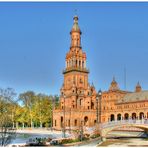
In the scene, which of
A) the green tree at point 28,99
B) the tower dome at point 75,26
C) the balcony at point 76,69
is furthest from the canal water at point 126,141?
the green tree at point 28,99

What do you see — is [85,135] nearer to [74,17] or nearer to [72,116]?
[72,116]

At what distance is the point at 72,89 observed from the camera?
97188mm

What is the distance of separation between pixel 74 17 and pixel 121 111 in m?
32.0

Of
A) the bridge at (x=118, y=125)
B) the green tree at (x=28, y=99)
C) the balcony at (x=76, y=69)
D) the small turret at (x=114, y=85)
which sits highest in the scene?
the balcony at (x=76, y=69)

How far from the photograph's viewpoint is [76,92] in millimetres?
97625

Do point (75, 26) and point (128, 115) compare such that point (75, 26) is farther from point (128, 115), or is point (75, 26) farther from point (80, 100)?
point (128, 115)

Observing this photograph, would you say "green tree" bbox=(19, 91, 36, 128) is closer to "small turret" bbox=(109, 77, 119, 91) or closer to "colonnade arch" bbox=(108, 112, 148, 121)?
"colonnade arch" bbox=(108, 112, 148, 121)

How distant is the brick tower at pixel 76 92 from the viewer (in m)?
95.2

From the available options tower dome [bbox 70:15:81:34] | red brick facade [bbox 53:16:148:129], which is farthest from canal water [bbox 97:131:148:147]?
tower dome [bbox 70:15:81:34]

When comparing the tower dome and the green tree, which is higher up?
the tower dome

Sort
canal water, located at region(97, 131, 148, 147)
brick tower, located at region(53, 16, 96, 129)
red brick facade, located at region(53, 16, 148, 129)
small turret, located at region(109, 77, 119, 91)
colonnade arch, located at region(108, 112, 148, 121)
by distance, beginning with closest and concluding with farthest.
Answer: canal water, located at region(97, 131, 148, 147), brick tower, located at region(53, 16, 96, 129), red brick facade, located at region(53, 16, 148, 129), colonnade arch, located at region(108, 112, 148, 121), small turret, located at region(109, 77, 119, 91)

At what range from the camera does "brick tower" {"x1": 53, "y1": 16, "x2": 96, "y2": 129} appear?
9519 cm

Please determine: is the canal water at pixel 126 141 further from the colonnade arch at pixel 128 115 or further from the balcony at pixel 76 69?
the balcony at pixel 76 69

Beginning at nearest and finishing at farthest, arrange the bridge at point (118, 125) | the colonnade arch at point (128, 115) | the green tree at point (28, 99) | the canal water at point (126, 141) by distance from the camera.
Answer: the canal water at point (126, 141) < the bridge at point (118, 125) < the colonnade arch at point (128, 115) < the green tree at point (28, 99)
